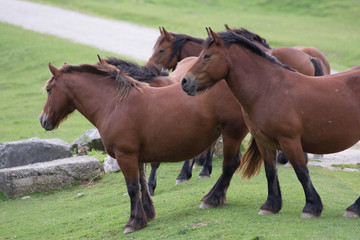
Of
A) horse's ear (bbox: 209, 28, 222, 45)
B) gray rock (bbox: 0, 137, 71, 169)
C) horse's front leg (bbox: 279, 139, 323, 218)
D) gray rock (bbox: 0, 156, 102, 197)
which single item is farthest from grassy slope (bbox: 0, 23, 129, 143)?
horse's front leg (bbox: 279, 139, 323, 218)

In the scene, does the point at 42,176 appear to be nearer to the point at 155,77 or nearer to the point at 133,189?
the point at 155,77

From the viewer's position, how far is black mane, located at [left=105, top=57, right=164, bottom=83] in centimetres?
819

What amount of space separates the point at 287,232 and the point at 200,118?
2.07 meters

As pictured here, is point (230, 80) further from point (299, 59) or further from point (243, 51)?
point (299, 59)

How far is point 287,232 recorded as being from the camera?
20.0 ft

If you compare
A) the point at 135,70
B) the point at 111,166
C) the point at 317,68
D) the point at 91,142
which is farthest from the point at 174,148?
the point at 91,142

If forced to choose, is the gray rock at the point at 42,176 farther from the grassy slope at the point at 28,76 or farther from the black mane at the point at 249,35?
the grassy slope at the point at 28,76

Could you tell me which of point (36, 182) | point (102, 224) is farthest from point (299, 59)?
point (36, 182)

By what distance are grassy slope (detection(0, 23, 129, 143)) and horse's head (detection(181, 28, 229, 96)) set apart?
1023 centimetres

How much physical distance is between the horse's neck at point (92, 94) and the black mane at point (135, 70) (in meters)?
0.42

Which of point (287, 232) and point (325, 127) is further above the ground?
point (325, 127)

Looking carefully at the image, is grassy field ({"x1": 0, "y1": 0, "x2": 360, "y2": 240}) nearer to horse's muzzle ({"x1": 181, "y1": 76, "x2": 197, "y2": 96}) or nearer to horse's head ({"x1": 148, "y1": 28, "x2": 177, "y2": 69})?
horse's muzzle ({"x1": 181, "y1": 76, "x2": 197, "y2": 96})

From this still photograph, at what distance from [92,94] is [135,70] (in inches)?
34.5

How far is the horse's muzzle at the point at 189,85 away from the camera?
6691mm
